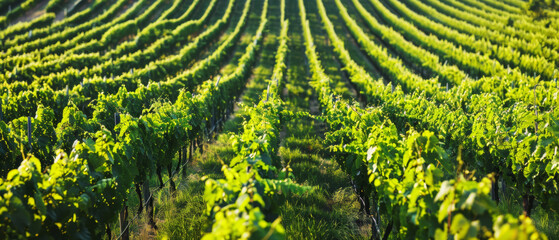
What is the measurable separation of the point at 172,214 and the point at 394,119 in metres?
4.67

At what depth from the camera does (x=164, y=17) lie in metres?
35.2

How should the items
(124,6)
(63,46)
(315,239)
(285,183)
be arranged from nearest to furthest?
(285,183)
(315,239)
(63,46)
(124,6)

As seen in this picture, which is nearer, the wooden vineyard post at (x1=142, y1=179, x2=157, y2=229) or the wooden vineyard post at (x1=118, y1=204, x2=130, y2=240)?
the wooden vineyard post at (x1=118, y1=204, x2=130, y2=240)

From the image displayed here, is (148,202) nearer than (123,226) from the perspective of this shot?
No

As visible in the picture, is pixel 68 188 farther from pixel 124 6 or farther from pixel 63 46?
pixel 124 6

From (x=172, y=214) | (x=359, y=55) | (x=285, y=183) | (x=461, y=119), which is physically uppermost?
(x=285, y=183)

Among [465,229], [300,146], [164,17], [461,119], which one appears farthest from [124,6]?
[465,229]

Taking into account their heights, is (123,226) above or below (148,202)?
above

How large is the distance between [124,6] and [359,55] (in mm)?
27984

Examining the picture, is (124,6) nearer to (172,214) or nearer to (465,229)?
(172,214)

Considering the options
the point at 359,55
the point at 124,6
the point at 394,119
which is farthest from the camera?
the point at 124,6

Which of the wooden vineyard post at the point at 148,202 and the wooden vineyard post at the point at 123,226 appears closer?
the wooden vineyard post at the point at 123,226

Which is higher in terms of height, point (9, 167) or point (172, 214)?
point (9, 167)

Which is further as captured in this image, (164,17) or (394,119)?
(164,17)
